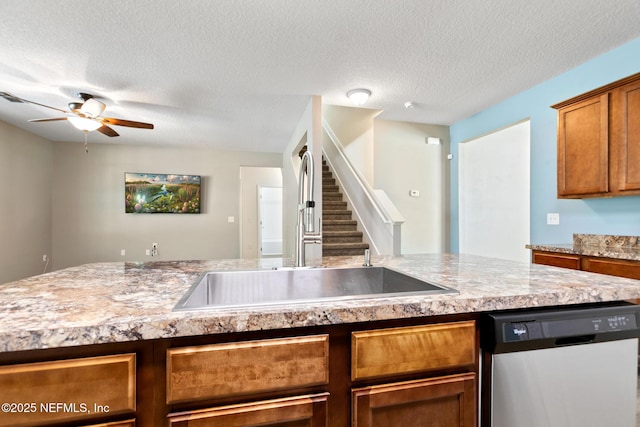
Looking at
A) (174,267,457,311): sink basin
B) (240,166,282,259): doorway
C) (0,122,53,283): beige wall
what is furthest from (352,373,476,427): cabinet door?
(240,166,282,259): doorway

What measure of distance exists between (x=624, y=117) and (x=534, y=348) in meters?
2.40

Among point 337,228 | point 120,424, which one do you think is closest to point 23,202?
point 337,228

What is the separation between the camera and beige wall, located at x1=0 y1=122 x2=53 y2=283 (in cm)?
441

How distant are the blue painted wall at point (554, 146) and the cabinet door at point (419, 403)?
2603 mm

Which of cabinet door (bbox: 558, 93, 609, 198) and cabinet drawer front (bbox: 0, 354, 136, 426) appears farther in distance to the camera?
cabinet door (bbox: 558, 93, 609, 198)

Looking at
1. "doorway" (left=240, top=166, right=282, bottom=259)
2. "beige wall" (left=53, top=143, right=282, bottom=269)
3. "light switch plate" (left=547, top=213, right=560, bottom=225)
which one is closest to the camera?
"light switch plate" (left=547, top=213, right=560, bottom=225)

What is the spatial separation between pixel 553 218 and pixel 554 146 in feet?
2.30

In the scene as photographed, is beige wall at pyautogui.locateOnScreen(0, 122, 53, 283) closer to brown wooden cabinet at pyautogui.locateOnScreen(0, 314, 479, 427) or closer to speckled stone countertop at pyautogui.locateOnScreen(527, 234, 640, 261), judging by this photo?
brown wooden cabinet at pyautogui.locateOnScreen(0, 314, 479, 427)

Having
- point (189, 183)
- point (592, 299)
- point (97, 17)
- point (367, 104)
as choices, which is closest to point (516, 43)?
point (367, 104)

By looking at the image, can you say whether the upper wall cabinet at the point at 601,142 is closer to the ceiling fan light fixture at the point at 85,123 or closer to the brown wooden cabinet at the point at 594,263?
the brown wooden cabinet at the point at 594,263

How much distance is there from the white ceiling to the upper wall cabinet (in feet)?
1.45

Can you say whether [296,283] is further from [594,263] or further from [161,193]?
[161,193]

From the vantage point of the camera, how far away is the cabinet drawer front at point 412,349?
0.77 m

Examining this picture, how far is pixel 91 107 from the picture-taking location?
3.31m
